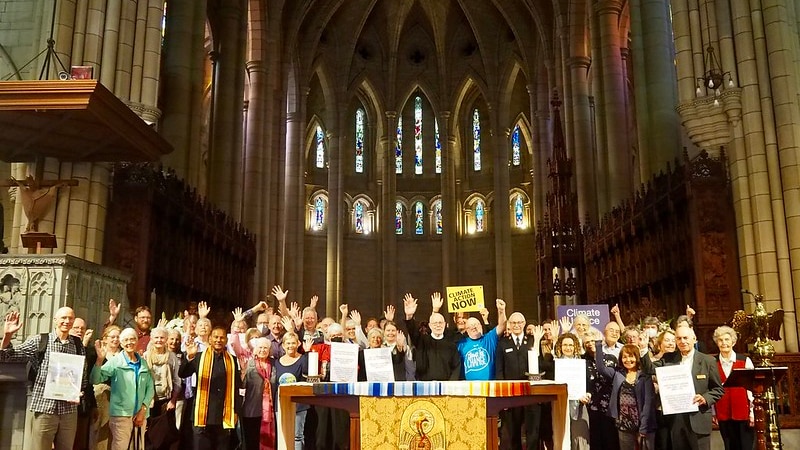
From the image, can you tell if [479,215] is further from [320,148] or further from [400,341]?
[400,341]

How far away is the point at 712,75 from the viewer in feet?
37.1

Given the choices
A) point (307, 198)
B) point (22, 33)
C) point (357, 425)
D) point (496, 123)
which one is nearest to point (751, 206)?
point (357, 425)

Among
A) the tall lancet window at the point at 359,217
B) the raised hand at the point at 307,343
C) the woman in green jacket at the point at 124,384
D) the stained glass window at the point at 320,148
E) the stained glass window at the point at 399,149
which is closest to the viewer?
the woman in green jacket at the point at 124,384

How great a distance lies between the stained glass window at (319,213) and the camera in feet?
109

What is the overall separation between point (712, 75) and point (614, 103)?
28.5ft

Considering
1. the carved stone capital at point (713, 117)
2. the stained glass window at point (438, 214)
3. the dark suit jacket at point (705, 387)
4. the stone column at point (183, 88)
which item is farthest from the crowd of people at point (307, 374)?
the stained glass window at point (438, 214)

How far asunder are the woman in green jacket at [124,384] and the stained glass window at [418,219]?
27524 millimetres

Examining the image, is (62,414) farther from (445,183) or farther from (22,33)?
(445,183)

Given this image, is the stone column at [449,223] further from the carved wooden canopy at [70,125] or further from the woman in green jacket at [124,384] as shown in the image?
the woman in green jacket at [124,384]

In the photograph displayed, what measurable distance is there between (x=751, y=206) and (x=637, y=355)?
565 cm

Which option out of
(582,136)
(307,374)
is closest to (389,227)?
(582,136)

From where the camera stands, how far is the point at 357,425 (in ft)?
20.3

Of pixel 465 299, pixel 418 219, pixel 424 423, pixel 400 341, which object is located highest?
pixel 418 219

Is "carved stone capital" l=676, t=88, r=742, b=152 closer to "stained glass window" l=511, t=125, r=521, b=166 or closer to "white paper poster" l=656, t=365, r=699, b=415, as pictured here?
"white paper poster" l=656, t=365, r=699, b=415
